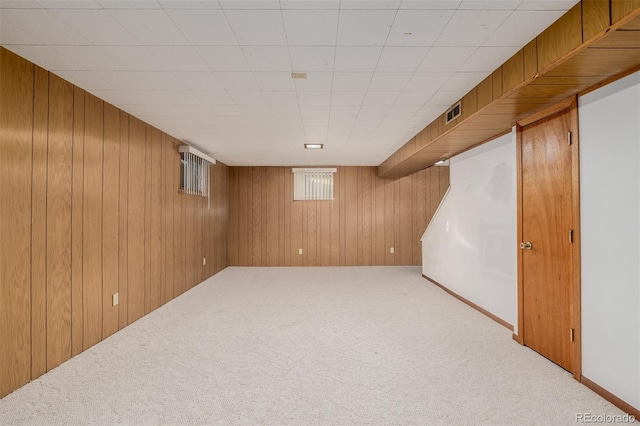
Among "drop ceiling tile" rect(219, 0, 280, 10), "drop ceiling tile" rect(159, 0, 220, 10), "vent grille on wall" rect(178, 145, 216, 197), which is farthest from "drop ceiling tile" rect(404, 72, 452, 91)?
"vent grille on wall" rect(178, 145, 216, 197)

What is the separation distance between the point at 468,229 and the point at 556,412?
8.11ft

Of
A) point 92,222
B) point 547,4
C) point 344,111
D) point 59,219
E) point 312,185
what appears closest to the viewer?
point 547,4

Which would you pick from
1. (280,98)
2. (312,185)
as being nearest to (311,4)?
(280,98)

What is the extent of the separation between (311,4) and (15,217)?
234cm

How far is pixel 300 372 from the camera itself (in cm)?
229

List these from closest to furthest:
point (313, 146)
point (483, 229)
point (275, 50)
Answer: point (275, 50)
point (483, 229)
point (313, 146)

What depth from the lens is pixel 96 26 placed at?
1.78 m

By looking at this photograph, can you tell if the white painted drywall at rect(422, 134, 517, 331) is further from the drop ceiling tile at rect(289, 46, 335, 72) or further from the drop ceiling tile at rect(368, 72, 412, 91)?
the drop ceiling tile at rect(289, 46, 335, 72)

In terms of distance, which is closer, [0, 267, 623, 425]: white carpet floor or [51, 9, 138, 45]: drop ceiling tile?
[51, 9, 138, 45]: drop ceiling tile

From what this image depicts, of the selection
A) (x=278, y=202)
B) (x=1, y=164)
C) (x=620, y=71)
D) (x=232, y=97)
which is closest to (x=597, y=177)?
(x=620, y=71)

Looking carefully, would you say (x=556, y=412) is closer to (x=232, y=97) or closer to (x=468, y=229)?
(x=468, y=229)

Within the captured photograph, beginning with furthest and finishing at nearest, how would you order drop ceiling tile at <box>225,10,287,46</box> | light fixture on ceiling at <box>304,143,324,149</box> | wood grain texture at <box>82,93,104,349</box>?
1. light fixture on ceiling at <box>304,143,324,149</box>
2. wood grain texture at <box>82,93,104,349</box>
3. drop ceiling tile at <box>225,10,287,46</box>

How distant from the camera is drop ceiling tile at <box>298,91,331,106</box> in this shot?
9.04 feet

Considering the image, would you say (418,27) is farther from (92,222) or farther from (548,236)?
→ (92,222)
